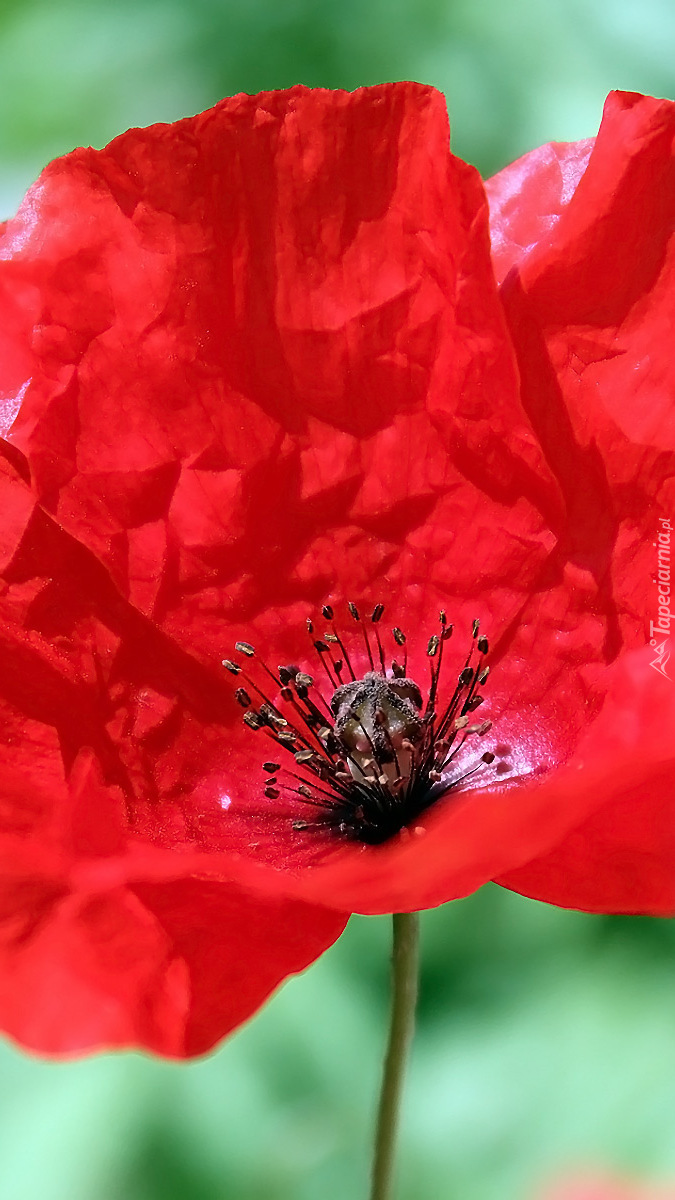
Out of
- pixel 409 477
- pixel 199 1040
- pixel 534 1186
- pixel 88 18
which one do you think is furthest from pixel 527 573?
pixel 88 18

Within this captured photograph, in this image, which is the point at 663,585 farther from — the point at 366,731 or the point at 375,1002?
the point at 375,1002

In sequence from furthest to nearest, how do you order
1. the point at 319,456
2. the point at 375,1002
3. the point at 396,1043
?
1. the point at 375,1002
2. the point at 319,456
3. the point at 396,1043

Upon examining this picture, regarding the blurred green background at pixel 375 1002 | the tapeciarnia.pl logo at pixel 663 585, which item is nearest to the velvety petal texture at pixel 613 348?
the tapeciarnia.pl logo at pixel 663 585

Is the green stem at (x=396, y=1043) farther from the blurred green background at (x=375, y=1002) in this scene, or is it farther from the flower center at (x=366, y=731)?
the blurred green background at (x=375, y=1002)

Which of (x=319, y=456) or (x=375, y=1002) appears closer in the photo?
(x=319, y=456)

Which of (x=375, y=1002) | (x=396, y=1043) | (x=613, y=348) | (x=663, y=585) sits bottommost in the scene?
(x=375, y=1002)

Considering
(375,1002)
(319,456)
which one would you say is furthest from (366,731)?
(375,1002)

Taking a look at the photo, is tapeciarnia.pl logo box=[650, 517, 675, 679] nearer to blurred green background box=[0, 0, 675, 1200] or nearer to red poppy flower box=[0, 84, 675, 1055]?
red poppy flower box=[0, 84, 675, 1055]
